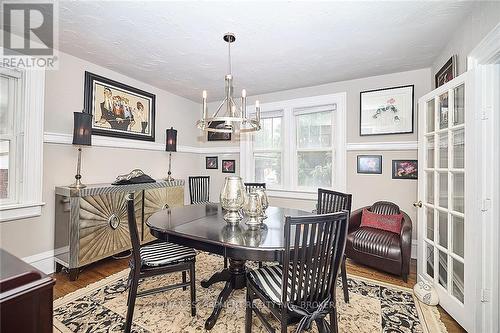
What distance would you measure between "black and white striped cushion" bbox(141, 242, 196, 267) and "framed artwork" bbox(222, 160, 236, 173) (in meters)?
2.57

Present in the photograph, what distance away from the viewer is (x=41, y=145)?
101 inches

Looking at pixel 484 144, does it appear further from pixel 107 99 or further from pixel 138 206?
pixel 107 99

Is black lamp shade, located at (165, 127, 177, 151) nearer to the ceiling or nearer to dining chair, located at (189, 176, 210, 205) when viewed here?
dining chair, located at (189, 176, 210, 205)

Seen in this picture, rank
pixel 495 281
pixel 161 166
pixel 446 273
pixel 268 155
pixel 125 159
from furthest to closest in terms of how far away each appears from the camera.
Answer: pixel 268 155, pixel 161 166, pixel 125 159, pixel 446 273, pixel 495 281

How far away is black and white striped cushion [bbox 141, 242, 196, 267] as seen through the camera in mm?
1889

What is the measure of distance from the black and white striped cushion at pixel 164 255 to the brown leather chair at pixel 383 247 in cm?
202

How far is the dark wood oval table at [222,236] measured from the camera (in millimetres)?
1515

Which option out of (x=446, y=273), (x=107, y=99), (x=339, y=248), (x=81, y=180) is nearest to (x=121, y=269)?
(x=81, y=180)

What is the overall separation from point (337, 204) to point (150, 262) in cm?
181

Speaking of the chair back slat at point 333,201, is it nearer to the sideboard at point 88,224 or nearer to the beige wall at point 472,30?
the beige wall at point 472,30

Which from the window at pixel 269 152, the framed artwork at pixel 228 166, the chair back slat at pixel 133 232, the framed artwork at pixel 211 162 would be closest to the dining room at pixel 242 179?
the chair back slat at pixel 133 232

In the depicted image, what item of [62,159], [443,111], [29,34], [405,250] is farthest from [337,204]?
[29,34]

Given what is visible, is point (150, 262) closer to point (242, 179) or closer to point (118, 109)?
point (242, 179)

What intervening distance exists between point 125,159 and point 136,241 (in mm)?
2072
